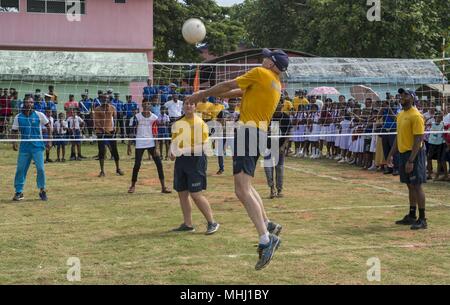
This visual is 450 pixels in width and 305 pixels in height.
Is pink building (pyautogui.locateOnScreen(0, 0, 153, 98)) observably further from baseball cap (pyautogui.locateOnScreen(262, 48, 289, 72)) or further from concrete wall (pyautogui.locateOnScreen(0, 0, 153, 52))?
baseball cap (pyautogui.locateOnScreen(262, 48, 289, 72))

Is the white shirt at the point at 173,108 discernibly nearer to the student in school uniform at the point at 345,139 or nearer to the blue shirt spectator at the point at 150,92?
the blue shirt spectator at the point at 150,92

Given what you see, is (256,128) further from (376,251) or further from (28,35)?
(28,35)

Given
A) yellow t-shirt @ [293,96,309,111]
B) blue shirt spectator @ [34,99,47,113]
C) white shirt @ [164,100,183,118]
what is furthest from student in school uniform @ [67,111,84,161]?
yellow t-shirt @ [293,96,309,111]

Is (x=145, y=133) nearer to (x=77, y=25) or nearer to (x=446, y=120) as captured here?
(x=446, y=120)

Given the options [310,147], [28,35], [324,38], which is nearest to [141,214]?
[310,147]

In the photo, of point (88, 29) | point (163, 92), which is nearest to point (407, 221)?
point (163, 92)

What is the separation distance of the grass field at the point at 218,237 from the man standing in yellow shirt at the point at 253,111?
645mm

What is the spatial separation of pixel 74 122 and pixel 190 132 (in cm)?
1241

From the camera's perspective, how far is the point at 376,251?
8.88 m

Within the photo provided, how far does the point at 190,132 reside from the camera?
10414 millimetres

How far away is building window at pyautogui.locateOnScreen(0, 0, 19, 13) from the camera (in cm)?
3409

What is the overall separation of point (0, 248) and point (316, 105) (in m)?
14.9

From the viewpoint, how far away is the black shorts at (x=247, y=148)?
761cm

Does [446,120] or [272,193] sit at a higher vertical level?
[446,120]
